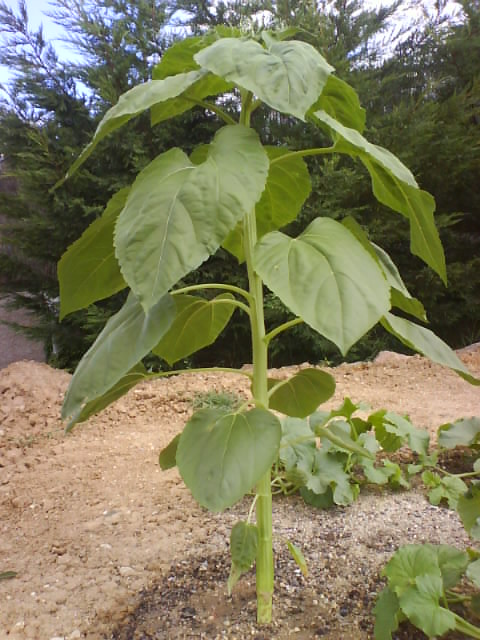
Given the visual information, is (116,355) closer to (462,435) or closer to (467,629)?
(467,629)

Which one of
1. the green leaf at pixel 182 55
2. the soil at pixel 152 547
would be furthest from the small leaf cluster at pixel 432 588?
the green leaf at pixel 182 55

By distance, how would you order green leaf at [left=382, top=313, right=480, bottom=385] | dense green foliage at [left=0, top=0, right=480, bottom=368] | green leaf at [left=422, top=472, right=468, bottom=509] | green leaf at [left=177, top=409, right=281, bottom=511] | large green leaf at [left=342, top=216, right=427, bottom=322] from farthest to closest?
dense green foliage at [left=0, top=0, right=480, bottom=368] → green leaf at [left=422, top=472, right=468, bottom=509] → large green leaf at [left=342, top=216, right=427, bottom=322] → green leaf at [left=382, top=313, right=480, bottom=385] → green leaf at [left=177, top=409, right=281, bottom=511]

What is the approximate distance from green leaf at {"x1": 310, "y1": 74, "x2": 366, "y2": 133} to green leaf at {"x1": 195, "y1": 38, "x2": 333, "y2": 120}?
0.21 metres

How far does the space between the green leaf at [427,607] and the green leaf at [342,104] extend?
36.0 inches

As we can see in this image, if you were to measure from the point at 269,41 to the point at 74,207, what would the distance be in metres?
3.49

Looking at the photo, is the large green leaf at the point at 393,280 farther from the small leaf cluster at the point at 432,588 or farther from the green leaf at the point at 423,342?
the small leaf cluster at the point at 432,588

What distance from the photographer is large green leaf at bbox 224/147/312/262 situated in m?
1.16

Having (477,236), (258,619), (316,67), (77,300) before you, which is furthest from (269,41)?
(477,236)

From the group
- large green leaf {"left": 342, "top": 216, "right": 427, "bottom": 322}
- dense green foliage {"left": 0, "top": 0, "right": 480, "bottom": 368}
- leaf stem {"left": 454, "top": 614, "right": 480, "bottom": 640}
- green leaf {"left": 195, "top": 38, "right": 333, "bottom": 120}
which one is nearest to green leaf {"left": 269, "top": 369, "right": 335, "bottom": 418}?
large green leaf {"left": 342, "top": 216, "right": 427, "bottom": 322}

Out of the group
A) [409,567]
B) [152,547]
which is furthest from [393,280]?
[152,547]

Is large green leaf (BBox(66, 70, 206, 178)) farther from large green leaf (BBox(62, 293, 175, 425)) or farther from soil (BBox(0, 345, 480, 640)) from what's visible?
soil (BBox(0, 345, 480, 640))

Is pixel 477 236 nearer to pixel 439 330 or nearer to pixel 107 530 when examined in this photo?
pixel 439 330

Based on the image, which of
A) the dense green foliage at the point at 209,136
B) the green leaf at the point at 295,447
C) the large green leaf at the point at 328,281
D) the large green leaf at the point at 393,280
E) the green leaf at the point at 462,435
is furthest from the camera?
the dense green foliage at the point at 209,136

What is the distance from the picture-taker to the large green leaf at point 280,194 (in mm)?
1157
